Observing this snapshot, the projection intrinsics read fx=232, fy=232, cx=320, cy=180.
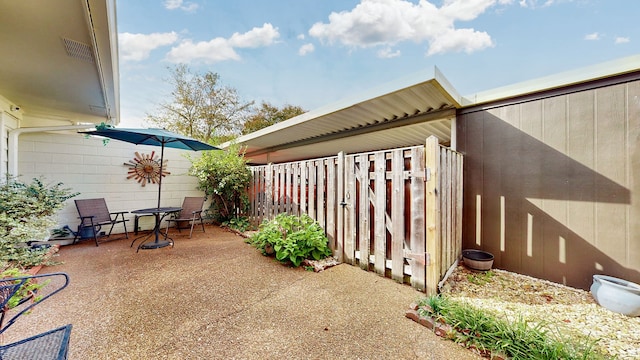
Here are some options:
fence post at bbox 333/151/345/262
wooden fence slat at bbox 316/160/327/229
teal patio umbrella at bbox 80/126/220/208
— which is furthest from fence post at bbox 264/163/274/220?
fence post at bbox 333/151/345/262

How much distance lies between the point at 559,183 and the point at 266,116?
567 inches

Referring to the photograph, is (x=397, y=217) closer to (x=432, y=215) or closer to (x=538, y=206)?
(x=432, y=215)

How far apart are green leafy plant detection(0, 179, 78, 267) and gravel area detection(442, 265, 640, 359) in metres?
4.98

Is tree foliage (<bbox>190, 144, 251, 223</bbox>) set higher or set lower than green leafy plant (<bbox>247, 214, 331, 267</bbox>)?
higher

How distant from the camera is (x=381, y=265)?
2.96 meters

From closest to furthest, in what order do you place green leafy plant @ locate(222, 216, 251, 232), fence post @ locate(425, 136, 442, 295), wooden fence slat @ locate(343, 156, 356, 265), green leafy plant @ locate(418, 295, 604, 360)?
green leafy plant @ locate(418, 295, 604, 360)
fence post @ locate(425, 136, 442, 295)
wooden fence slat @ locate(343, 156, 356, 265)
green leafy plant @ locate(222, 216, 251, 232)

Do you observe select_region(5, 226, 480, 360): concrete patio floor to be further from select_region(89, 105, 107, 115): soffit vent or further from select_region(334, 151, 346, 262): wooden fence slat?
select_region(89, 105, 107, 115): soffit vent

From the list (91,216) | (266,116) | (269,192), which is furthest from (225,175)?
(266,116)

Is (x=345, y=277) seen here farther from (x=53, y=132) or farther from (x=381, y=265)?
(x=53, y=132)

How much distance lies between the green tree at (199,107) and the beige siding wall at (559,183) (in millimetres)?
11276

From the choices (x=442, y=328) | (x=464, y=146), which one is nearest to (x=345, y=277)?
(x=442, y=328)

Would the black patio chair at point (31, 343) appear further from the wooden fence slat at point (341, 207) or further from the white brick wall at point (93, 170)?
the white brick wall at point (93, 170)

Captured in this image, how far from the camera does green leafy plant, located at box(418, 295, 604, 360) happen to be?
1.60 meters

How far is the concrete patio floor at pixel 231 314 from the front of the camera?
5.60 feet
